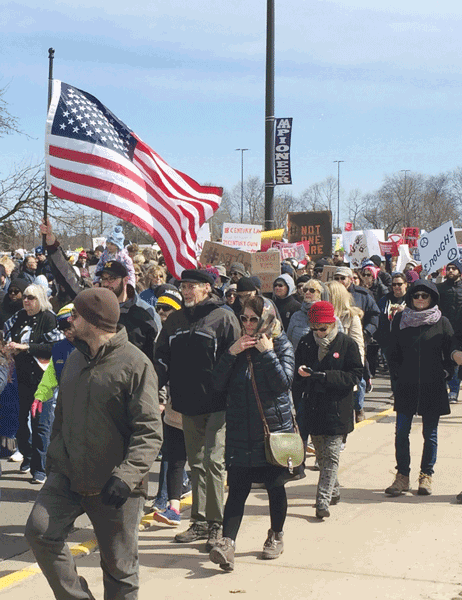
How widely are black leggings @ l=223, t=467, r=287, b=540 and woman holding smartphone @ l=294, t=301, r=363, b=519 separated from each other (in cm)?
115

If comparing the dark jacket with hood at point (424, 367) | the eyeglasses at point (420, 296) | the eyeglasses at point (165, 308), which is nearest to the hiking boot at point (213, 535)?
the eyeglasses at point (165, 308)

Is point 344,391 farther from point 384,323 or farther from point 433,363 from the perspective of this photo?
point 384,323

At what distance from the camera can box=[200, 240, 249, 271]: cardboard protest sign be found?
13.9 m

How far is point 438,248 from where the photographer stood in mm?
14977

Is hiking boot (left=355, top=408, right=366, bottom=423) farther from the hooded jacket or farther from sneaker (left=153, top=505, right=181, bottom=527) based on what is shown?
the hooded jacket

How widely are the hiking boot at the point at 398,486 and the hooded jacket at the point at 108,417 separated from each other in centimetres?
372

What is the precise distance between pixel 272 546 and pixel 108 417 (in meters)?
2.09

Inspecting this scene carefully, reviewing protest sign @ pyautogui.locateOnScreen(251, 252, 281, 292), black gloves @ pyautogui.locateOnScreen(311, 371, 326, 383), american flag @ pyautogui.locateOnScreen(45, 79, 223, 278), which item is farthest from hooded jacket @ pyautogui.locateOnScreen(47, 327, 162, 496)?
protest sign @ pyautogui.locateOnScreen(251, 252, 281, 292)

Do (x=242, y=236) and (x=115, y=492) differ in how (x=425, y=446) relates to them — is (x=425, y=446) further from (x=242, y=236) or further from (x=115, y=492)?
(x=242, y=236)

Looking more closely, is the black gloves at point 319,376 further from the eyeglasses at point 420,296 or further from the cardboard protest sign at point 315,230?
the cardboard protest sign at point 315,230

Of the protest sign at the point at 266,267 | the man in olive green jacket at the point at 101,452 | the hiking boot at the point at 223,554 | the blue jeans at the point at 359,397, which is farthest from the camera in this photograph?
the protest sign at the point at 266,267

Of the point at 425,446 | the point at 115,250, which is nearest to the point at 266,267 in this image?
the point at 115,250

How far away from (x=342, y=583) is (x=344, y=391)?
81.0 inches

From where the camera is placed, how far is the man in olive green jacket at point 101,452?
4.40 meters
